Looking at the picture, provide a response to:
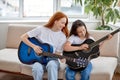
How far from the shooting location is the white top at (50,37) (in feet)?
8.54

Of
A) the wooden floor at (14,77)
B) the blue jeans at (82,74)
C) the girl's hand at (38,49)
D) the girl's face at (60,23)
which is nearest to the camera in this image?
the blue jeans at (82,74)

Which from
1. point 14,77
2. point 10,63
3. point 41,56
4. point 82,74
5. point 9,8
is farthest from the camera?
point 9,8

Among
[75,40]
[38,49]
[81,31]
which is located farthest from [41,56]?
[81,31]

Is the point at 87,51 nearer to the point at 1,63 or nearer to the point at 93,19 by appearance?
the point at 1,63

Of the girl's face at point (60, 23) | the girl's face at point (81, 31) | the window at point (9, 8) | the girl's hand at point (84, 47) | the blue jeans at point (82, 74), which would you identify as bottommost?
the blue jeans at point (82, 74)

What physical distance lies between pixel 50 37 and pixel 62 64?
1.10 feet

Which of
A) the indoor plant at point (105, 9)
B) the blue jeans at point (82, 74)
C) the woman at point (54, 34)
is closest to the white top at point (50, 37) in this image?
the woman at point (54, 34)

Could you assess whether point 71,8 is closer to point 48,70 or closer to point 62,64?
point 62,64

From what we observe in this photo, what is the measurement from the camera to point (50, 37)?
2617 mm

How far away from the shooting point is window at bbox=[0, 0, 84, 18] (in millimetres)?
3977

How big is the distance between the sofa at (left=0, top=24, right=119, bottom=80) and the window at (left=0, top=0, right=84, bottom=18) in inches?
30.4

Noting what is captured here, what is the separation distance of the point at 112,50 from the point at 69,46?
0.72 meters

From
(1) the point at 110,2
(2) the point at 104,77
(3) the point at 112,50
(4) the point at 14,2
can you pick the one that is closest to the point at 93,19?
(1) the point at 110,2

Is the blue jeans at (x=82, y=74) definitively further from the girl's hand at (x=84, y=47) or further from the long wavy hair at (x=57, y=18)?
the long wavy hair at (x=57, y=18)
